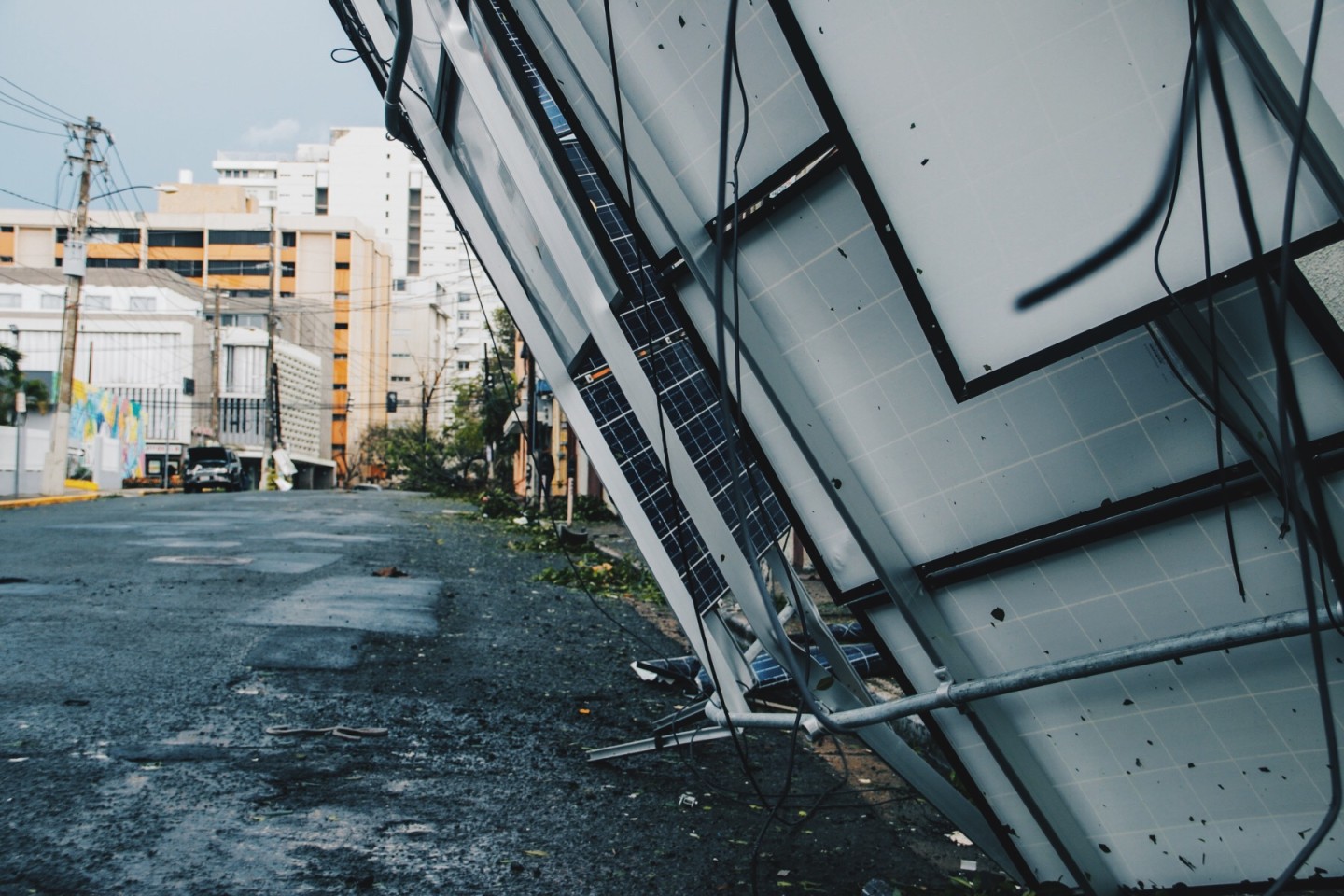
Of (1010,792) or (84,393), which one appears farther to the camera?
(84,393)

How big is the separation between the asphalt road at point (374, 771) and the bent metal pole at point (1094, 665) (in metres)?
0.94

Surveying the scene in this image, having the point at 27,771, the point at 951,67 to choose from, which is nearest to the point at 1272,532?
the point at 951,67

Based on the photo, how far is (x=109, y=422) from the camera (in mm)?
44188

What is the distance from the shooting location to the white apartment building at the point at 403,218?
103 meters

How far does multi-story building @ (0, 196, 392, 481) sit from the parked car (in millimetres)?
44837

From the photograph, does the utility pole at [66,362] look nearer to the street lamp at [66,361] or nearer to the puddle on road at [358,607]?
the street lamp at [66,361]

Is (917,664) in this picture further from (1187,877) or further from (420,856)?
(420,856)

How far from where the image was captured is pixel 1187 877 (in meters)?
2.29

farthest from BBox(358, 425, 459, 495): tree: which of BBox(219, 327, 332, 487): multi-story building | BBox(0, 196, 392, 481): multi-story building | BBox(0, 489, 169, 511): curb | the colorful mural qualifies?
BBox(0, 489, 169, 511): curb

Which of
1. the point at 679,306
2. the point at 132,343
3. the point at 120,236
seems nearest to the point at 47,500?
the point at 679,306

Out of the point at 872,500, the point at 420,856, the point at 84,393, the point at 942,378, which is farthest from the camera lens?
the point at 84,393

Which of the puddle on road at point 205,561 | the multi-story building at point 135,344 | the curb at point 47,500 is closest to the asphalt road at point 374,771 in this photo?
the puddle on road at point 205,561

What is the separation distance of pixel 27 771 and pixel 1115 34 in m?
3.82

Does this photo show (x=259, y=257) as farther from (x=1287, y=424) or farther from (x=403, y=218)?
(x=1287, y=424)
